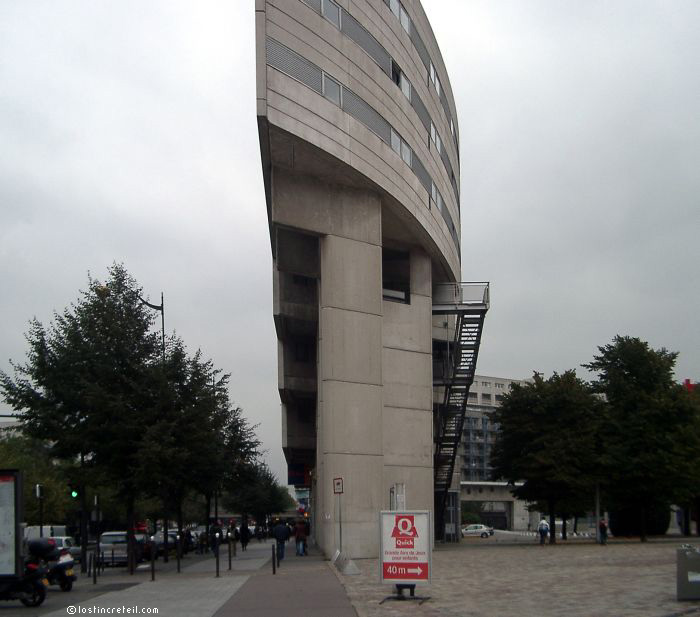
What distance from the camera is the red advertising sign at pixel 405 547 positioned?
17906mm

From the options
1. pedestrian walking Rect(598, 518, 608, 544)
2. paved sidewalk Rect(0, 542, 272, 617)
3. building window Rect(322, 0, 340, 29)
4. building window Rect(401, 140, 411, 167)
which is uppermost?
building window Rect(322, 0, 340, 29)

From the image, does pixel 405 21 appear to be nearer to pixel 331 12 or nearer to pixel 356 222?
pixel 331 12

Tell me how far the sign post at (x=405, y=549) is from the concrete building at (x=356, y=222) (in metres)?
16.3

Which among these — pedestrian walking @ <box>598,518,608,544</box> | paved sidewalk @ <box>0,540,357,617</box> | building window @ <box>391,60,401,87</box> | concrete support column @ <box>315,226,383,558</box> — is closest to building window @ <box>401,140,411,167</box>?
building window @ <box>391,60,401,87</box>

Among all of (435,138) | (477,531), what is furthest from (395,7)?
(477,531)

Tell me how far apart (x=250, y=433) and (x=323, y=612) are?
42.7 m

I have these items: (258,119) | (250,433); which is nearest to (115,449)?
(258,119)

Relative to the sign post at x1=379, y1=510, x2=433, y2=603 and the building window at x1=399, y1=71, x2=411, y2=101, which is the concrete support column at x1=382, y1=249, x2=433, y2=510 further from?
the sign post at x1=379, y1=510, x2=433, y2=603

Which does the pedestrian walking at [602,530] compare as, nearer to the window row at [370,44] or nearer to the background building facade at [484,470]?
the window row at [370,44]

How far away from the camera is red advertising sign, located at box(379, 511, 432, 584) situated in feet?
58.7

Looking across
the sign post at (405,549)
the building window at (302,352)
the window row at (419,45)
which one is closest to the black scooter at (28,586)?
the sign post at (405,549)

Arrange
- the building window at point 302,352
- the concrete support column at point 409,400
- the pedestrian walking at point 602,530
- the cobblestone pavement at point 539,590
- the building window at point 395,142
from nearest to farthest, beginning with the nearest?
the cobblestone pavement at point 539,590, the building window at point 395,142, the concrete support column at point 409,400, the pedestrian walking at point 602,530, the building window at point 302,352

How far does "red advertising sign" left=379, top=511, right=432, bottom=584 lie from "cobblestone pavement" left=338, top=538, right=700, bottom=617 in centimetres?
58

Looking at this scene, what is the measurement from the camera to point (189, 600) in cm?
1952
